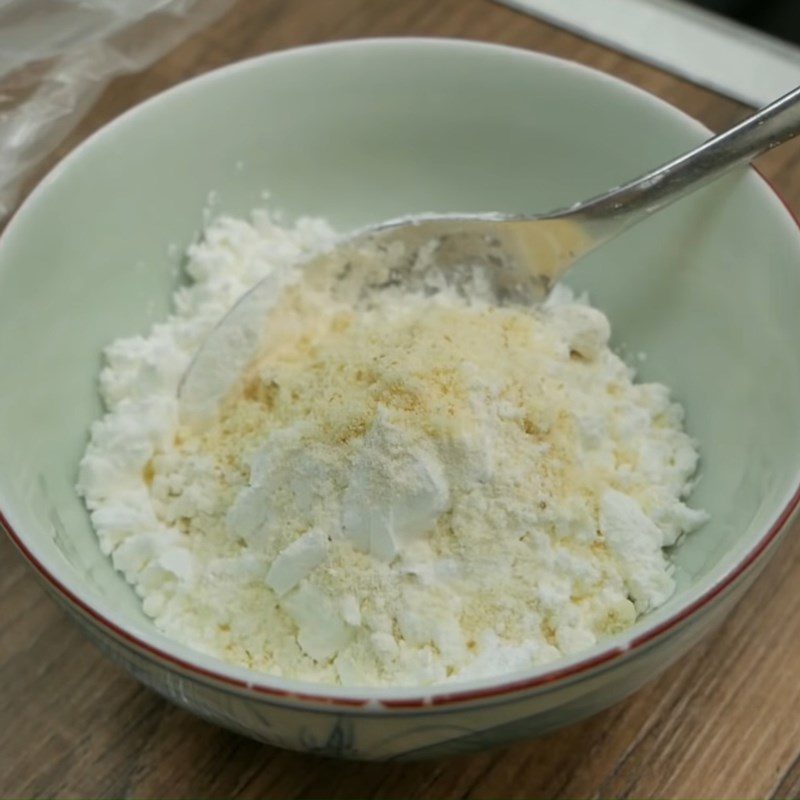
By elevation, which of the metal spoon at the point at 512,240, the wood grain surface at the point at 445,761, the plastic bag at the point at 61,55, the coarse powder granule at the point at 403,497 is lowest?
the wood grain surface at the point at 445,761

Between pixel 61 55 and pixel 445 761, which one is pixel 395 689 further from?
pixel 61 55

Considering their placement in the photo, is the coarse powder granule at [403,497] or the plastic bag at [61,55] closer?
the coarse powder granule at [403,497]

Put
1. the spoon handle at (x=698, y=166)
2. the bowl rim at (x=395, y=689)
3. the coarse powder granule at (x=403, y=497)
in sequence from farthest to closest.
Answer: the spoon handle at (x=698, y=166)
the coarse powder granule at (x=403, y=497)
the bowl rim at (x=395, y=689)

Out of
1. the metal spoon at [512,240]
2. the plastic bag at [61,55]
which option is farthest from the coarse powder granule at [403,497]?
the plastic bag at [61,55]

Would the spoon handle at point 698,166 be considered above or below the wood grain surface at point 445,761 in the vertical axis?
above

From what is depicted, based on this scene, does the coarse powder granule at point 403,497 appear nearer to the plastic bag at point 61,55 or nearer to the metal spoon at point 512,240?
the metal spoon at point 512,240

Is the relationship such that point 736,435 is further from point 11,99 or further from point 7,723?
point 11,99
